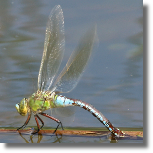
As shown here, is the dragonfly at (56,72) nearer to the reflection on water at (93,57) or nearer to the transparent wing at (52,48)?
the transparent wing at (52,48)

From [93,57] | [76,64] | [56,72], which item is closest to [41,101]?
[56,72]

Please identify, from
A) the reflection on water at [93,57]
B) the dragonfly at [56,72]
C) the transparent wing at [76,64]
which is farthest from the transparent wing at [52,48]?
the reflection on water at [93,57]

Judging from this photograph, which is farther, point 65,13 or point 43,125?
point 65,13

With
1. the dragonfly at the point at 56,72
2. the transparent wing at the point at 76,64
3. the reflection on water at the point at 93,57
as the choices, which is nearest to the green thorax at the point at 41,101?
the dragonfly at the point at 56,72

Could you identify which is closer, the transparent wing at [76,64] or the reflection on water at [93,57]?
the transparent wing at [76,64]

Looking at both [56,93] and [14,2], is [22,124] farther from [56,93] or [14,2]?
[14,2]

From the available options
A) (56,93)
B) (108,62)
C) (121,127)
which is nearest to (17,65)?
(56,93)

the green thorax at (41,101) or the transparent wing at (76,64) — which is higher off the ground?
the transparent wing at (76,64)

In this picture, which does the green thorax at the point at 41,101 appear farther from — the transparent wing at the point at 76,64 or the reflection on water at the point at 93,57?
the reflection on water at the point at 93,57
